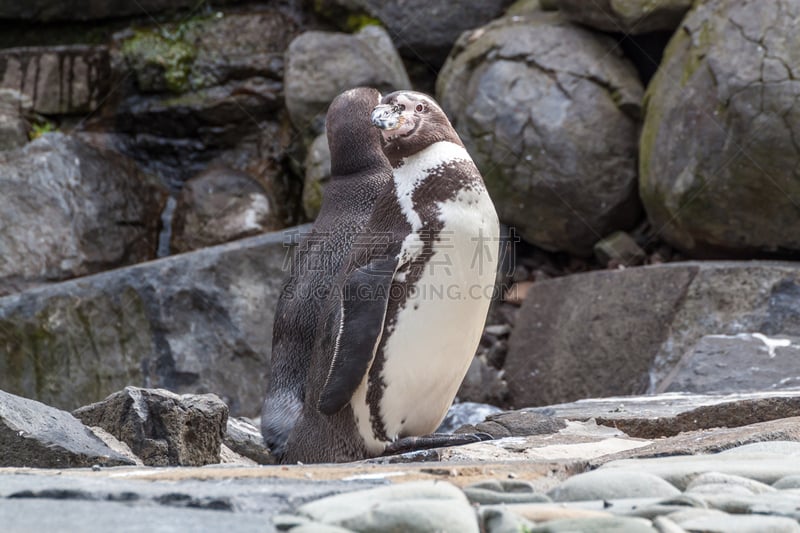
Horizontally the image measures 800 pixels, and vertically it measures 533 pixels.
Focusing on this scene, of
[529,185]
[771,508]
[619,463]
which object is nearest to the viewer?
[771,508]

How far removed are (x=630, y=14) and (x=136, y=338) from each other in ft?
14.0

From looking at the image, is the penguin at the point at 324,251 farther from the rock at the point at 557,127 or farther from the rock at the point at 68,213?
the rock at the point at 68,213

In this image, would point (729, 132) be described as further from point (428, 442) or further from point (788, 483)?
point (788, 483)

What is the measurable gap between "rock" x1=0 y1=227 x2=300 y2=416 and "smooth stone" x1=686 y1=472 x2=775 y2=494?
503 cm

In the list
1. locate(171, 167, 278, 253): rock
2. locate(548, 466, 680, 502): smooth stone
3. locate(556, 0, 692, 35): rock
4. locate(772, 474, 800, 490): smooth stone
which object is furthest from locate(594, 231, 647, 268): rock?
locate(548, 466, 680, 502): smooth stone

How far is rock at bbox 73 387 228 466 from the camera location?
4141mm

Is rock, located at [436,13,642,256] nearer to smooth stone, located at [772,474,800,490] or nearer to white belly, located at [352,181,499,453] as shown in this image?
white belly, located at [352,181,499,453]

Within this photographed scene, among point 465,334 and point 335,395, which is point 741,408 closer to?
point 465,334

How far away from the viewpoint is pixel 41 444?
12.4ft

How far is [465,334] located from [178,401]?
115cm

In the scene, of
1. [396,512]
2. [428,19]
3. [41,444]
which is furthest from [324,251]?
[428,19]

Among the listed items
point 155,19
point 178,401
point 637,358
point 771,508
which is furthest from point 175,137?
point 771,508

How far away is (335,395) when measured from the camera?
149 inches

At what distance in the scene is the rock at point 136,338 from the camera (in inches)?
292
